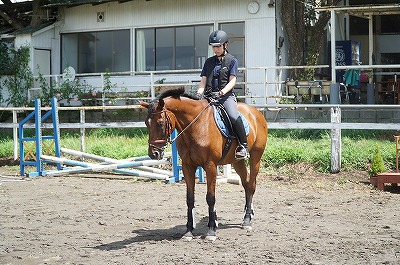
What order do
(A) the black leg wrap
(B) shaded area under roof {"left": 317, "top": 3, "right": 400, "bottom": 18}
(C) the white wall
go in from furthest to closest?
1. (C) the white wall
2. (B) shaded area under roof {"left": 317, "top": 3, "right": 400, "bottom": 18}
3. (A) the black leg wrap

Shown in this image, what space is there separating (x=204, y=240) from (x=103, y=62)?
19.9 meters

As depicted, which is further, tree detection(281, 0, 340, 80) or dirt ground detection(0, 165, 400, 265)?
tree detection(281, 0, 340, 80)

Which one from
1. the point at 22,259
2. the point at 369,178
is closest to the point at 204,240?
the point at 22,259

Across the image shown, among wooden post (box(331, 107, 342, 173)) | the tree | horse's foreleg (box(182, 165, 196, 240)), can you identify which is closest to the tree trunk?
the tree

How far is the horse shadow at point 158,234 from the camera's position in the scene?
8.21 meters

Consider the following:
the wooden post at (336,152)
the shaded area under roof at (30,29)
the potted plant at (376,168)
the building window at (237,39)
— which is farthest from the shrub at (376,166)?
the shaded area under roof at (30,29)

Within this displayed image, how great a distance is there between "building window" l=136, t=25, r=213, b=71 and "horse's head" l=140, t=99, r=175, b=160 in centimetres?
1694

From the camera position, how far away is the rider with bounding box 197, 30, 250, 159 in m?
9.10

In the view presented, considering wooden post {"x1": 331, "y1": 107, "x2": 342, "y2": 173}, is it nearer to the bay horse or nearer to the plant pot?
the plant pot

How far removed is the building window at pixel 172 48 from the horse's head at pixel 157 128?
55.6 feet

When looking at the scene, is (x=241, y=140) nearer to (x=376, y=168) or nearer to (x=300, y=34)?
(x=376, y=168)

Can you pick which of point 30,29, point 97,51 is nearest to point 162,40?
point 97,51

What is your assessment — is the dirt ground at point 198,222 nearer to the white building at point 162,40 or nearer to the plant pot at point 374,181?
the plant pot at point 374,181

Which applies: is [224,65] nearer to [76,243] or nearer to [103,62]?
[76,243]
